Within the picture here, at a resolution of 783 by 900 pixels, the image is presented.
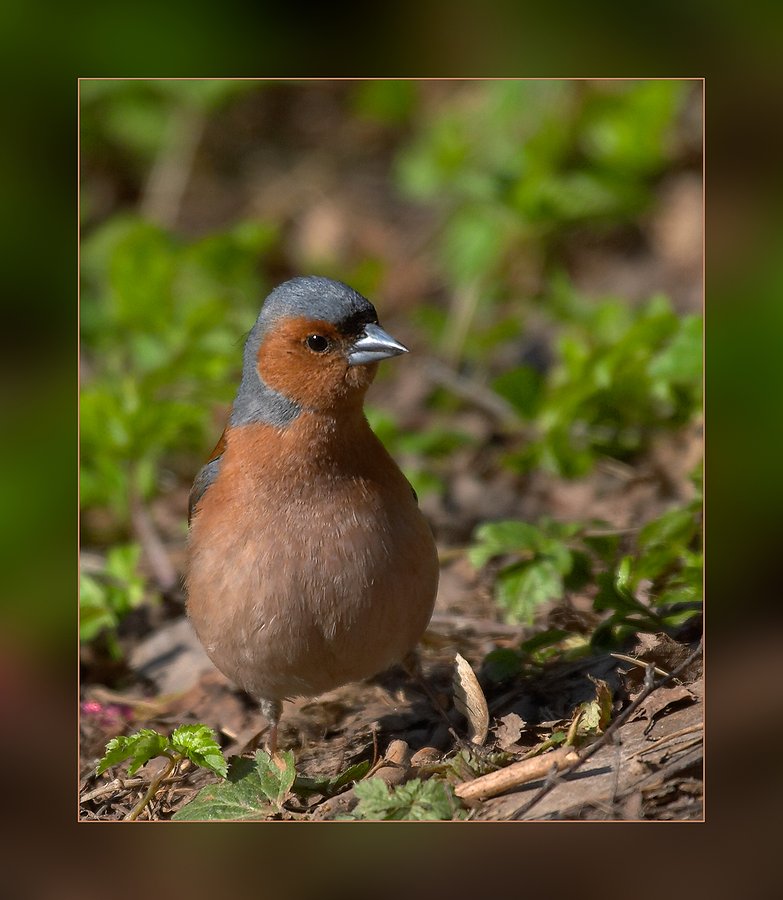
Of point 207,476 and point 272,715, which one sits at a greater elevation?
point 207,476

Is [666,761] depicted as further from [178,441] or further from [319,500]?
[178,441]

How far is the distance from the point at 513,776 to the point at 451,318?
452 cm

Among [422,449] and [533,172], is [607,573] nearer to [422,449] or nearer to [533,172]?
[422,449]

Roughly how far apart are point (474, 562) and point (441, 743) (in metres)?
0.88

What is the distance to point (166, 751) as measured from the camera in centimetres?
446

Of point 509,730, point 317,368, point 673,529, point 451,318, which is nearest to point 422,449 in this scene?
point 451,318

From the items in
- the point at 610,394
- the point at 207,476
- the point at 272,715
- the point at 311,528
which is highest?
the point at 610,394

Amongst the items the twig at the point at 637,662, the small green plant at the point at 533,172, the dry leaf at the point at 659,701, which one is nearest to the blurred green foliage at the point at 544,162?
the small green plant at the point at 533,172

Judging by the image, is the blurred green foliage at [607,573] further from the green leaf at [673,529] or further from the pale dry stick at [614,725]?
the pale dry stick at [614,725]

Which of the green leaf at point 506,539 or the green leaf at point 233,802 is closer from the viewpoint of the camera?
the green leaf at point 233,802

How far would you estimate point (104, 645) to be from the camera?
5.99m

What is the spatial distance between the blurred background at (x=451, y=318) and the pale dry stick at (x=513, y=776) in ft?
2.25

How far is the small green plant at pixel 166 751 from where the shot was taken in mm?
4328
